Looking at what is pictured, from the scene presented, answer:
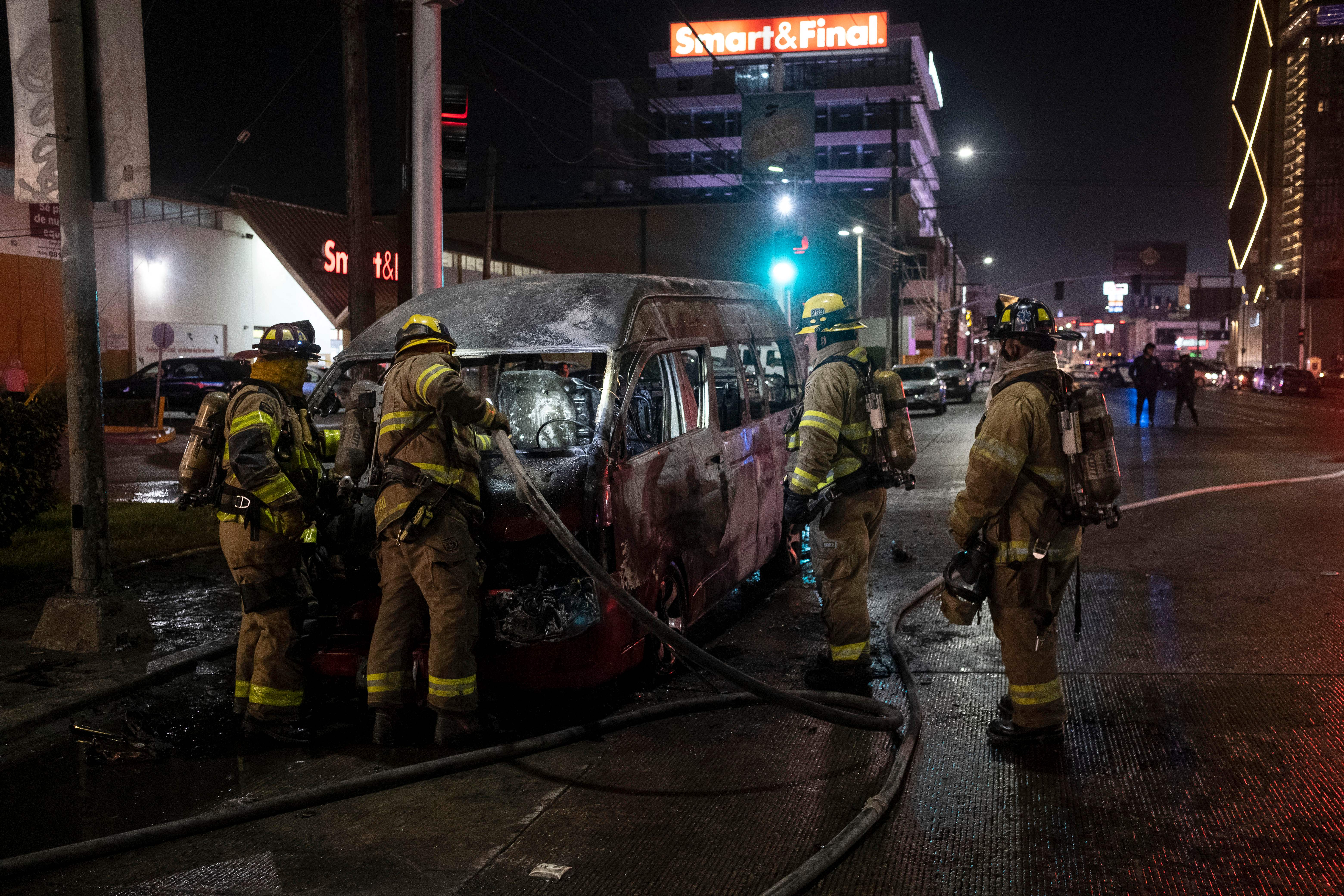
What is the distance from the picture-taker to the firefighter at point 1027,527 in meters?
4.55

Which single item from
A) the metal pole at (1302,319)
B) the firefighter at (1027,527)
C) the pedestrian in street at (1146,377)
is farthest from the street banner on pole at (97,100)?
the metal pole at (1302,319)

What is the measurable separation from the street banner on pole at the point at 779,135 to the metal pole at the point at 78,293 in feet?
114

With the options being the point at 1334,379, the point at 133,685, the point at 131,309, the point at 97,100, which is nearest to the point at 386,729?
the point at 133,685

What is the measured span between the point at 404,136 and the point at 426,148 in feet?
1.82

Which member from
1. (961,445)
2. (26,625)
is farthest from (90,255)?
(961,445)

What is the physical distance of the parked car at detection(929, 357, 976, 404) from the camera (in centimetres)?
3841

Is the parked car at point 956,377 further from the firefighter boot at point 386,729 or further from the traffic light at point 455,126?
the firefighter boot at point 386,729

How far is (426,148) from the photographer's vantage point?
9.96 m

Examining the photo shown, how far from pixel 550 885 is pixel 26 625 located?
16.4 ft

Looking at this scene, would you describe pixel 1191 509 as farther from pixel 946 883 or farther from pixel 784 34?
pixel 784 34

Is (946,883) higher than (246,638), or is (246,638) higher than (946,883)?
(246,638)

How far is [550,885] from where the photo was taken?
11.5 ft

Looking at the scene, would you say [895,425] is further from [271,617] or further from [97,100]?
[97,100]

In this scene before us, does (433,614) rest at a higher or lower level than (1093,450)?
lower
